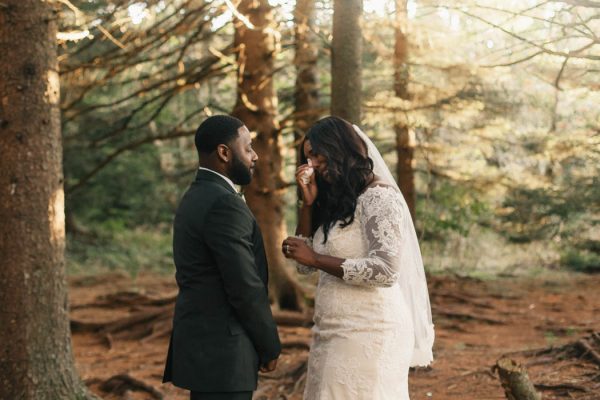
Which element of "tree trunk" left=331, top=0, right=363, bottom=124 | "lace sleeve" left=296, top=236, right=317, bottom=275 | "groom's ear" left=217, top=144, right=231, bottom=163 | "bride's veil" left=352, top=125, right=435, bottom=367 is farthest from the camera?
"tree trunk" left=331, top=0, right=363, bottom=124

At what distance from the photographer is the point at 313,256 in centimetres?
406

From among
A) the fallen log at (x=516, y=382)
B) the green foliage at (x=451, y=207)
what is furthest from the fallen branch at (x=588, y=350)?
the green foliage at (x=451, y=207)

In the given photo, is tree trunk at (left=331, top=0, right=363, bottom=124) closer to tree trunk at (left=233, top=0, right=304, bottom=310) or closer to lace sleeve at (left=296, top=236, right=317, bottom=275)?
tree trunk at (left=233, top=0, right=304, bottom=310)

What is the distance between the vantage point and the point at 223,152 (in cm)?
407

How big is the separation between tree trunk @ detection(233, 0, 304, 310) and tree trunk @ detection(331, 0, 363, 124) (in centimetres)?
275

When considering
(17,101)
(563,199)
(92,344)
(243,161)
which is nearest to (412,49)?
(563,199)

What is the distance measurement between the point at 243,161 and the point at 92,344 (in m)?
9.25

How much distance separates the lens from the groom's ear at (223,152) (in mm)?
4066

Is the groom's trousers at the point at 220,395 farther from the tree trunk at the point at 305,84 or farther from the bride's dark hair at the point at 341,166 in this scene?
the tree trunk at the point at 305,84

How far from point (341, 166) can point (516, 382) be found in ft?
9.73

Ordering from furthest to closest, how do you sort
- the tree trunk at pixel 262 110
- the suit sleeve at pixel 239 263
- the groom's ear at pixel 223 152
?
1. the tree trunk at pixel 262 110
2. the groom's ear at pixel 223 152
3. the suit sleeve at pixel 239 263

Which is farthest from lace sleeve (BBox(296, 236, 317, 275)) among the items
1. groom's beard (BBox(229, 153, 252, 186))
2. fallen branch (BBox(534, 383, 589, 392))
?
fallen branch (BBox(534, 383, 589, 392))

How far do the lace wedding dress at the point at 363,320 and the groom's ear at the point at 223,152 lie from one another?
69 centimetres

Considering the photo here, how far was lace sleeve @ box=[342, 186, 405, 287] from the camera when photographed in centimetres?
392
